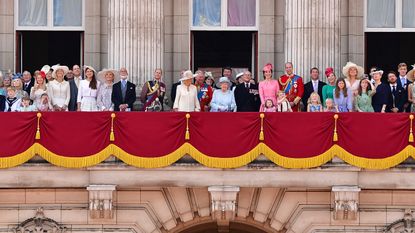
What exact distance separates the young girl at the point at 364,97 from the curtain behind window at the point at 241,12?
5586 millimetres

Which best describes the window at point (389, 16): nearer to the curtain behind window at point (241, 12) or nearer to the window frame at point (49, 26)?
the curtain behind window at point (241, 12)

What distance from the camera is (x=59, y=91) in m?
56.1

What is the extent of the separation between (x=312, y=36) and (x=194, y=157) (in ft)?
19.8

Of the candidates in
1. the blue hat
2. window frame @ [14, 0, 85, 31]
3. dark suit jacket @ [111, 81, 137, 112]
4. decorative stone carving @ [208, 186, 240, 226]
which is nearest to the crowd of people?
dark suit jacket @ [111, 81, 137, 112]

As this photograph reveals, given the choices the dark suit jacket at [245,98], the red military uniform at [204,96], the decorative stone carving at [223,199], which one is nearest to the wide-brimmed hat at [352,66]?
the dark suit jacket at [245,98]

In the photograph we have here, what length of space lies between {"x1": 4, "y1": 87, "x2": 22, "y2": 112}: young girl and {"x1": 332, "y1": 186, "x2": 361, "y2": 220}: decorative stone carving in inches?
365

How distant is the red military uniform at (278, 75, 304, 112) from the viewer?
56062 mm

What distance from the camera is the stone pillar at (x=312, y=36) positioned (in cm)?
5800

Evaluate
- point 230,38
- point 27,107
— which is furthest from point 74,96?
point 230,38

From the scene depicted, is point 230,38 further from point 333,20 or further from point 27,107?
point 27,107

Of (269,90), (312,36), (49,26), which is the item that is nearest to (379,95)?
(269,90)

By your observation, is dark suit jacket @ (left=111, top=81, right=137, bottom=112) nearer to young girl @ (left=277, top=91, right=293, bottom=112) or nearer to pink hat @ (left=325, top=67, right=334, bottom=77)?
young girl @ (left=277, top=91, right=293, bottom=112)

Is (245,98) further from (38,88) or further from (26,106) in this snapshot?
(26,106)

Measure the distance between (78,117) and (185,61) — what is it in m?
6.07
